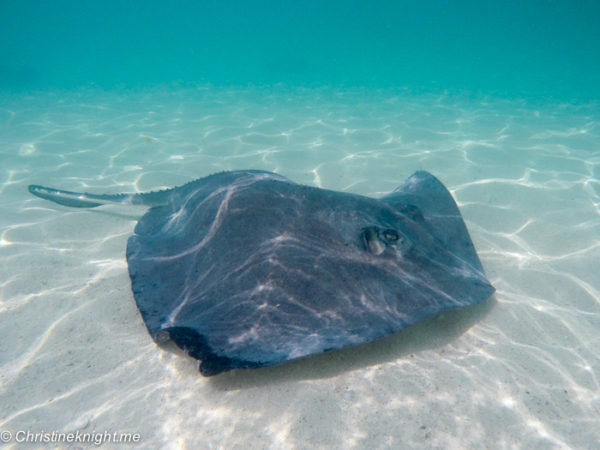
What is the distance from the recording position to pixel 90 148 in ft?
38.2

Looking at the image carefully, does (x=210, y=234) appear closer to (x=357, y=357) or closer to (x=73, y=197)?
(x=357, y=357)

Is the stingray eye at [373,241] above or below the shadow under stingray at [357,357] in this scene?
above

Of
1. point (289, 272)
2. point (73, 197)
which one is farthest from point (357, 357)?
point (73, 197)

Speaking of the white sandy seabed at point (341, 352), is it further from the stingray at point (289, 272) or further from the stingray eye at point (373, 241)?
the stingray eye at point (373, 241)

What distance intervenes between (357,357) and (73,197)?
6.43 meters

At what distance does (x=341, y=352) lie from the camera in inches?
139

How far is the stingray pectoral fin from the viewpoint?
669 cm

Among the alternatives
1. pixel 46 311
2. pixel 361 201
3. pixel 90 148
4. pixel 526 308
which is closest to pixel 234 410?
pixel 361 201

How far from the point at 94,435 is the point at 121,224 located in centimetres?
444

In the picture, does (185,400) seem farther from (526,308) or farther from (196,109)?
(196,109)

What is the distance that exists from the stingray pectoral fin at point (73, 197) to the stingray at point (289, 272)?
2.53 meters

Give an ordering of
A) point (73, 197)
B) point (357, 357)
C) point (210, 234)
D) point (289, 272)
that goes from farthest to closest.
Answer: point (73, 197), point (210, 234), point (357, 357), point (289, 272)

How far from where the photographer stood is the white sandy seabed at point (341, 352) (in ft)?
9.68

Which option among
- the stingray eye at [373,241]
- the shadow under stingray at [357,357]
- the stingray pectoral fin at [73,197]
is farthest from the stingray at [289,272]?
the stingray pectoral fin at [73,197]
